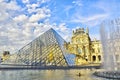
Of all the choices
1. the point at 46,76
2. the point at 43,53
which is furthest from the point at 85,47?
the point at 46,76

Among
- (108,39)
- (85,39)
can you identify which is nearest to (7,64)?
(108,39)

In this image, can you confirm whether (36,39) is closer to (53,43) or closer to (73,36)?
(53,43)

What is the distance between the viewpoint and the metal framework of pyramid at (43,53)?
185 feet

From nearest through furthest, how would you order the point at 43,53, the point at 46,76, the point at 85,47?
the point at 46,76, the point at 43,53, the point at 85,47

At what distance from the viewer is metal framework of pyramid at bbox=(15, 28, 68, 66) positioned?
5627 centimetres

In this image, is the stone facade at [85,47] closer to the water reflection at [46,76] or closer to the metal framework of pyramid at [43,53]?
the metal framework of pyramid at [43,53]

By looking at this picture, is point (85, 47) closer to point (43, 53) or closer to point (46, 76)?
point (43, 53)

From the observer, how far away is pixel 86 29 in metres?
117

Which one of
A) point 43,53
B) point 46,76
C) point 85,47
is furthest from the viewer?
point 85,47

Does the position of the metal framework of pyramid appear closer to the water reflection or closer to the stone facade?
the water reflection

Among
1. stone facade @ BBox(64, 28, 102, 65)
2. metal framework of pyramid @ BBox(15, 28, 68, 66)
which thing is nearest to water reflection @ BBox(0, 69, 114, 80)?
metal framework of pyramid @ BBox(15, 28, 68, 66)

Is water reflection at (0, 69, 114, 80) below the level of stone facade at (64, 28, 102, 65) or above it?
below

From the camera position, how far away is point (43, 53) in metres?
59.1

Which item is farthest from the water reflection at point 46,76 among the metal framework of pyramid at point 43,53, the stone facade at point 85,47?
the stone facade at point 85,47
